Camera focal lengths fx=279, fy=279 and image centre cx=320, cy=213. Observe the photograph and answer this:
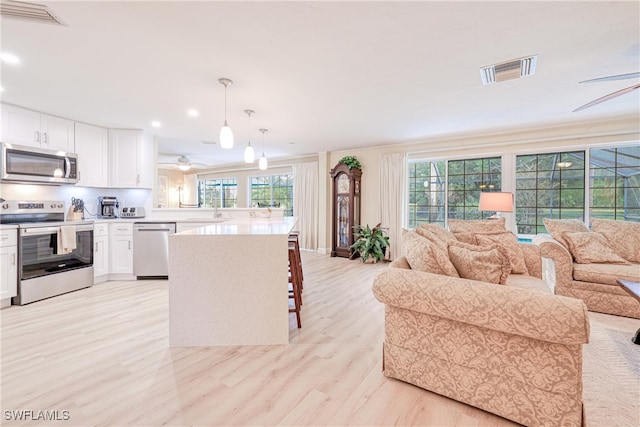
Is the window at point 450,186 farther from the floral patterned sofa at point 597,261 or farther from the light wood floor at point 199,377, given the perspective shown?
the light wood floor at point 199,377

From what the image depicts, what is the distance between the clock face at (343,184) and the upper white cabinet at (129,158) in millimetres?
3621

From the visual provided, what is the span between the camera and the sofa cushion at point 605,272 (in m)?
2.85

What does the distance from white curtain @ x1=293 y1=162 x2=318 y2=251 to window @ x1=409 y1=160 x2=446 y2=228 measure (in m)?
2.24

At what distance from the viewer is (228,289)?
2.30 m

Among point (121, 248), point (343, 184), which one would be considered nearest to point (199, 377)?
point (121, 248)

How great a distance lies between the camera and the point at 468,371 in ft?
5.23

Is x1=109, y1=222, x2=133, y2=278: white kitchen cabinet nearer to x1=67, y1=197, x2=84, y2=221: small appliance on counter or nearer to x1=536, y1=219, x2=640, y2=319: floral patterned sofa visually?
x1=67, y1=197, x2=84, y2=221: small appliance on counter

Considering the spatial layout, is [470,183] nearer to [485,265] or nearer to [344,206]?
[344,206]

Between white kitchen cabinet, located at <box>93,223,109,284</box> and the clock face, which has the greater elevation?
the clock face

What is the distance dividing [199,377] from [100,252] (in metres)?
3.27

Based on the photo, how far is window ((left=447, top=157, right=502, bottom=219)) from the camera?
476 centimetres

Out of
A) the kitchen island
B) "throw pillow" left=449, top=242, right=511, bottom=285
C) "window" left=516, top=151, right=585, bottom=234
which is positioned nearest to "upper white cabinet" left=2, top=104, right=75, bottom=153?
the kitchen island

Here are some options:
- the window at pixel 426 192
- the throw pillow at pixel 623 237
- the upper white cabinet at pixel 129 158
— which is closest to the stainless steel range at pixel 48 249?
the upper white cabinet at pixel 129 158

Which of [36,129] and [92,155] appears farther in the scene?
[92,155]
